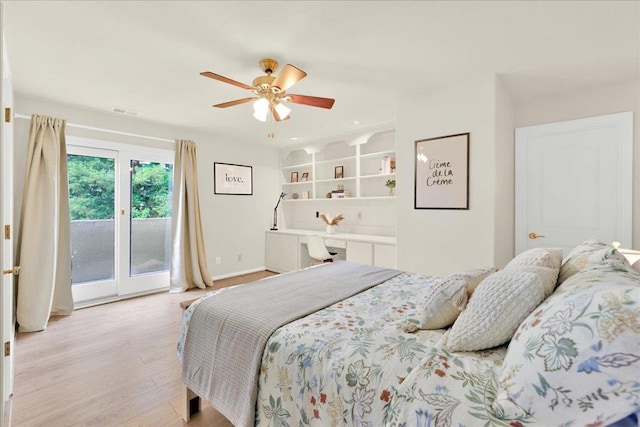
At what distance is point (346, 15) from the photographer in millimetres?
1779

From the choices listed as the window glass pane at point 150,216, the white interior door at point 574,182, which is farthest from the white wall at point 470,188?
the window glass pane at point 150,216

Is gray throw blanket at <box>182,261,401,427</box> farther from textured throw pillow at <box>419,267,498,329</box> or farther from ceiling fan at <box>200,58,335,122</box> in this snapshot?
ceiling fan at <box>200,58,335,122</box>

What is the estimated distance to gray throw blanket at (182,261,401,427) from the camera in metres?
1.32

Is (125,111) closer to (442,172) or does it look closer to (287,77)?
(287,77)

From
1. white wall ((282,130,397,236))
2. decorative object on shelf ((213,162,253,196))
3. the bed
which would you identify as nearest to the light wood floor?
the bed

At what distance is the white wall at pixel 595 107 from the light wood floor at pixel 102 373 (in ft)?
12.6

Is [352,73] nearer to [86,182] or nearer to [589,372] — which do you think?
[589,372]

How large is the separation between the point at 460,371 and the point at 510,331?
9.2 inches

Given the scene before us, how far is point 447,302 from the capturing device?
1242mm

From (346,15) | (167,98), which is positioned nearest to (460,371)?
(346,15)

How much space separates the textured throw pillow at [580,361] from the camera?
62 cm

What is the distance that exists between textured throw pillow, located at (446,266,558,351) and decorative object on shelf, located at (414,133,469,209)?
1837mm

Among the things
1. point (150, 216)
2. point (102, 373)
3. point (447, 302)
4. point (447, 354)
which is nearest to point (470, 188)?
point (447, 302)

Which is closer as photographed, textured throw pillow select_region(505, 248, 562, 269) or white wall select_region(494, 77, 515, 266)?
textured throw pillow select_region(505, 248, 562, 269)
